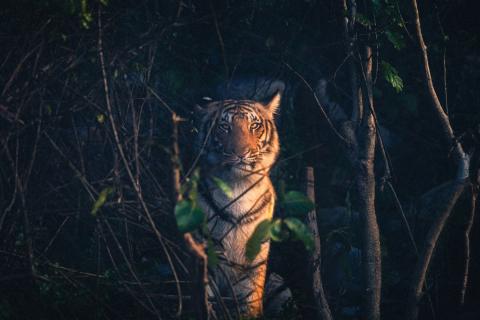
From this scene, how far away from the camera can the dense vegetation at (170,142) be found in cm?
297

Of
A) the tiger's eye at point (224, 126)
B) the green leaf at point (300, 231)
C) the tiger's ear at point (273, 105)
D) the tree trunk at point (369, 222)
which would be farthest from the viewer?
the tiger's ear at point (273, 105)

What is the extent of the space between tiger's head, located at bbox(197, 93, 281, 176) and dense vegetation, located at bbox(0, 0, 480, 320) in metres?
0.17

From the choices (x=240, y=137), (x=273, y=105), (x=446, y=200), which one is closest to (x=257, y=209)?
(x=240, y=137)

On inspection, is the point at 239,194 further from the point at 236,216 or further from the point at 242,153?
the point at 242,153

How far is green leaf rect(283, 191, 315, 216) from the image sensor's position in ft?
7.89

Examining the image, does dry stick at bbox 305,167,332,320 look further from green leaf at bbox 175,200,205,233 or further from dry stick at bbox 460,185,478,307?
green leaf at bbox 175,200,205,233

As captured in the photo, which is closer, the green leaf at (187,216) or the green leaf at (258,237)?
the green leaf at (187,216)

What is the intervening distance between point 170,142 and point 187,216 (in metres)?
1.95

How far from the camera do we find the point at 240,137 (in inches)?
153

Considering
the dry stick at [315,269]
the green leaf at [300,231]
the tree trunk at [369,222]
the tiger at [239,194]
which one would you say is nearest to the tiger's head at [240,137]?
the tiger at [239,194]

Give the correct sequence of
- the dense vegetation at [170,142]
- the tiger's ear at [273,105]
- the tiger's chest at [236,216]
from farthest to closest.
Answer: the tiger's ear at [273,105], the tiger's chest at [236,216], the dense vegetation at [170,142]

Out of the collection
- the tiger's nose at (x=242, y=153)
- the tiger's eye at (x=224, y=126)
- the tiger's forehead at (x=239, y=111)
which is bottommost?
the tiger's nose at (x=242, y=153)

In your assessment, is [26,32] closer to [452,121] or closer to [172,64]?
[172,64]

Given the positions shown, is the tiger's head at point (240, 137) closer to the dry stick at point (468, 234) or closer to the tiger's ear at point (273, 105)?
the tiger's ear at point (273, 105)
